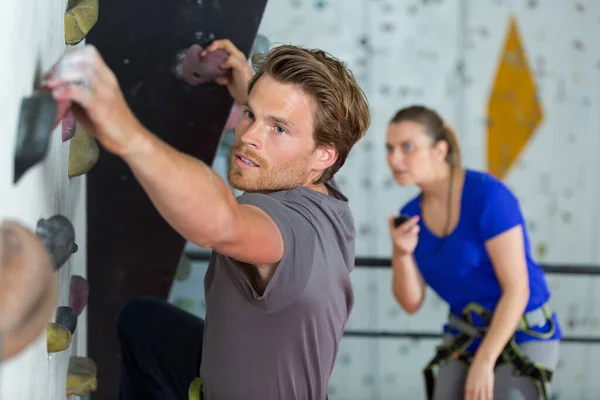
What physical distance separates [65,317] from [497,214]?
1157 mm

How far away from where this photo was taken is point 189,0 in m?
1.78

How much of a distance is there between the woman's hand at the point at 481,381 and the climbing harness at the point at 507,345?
0.08m

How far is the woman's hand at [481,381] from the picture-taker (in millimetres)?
2047

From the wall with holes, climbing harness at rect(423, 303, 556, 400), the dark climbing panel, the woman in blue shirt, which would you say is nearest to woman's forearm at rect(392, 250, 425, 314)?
the woman in blue shirt

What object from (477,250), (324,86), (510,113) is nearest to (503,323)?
(477,250)

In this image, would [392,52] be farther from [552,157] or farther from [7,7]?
[7,7]

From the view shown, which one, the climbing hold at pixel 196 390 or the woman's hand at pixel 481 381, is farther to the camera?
the woman's hand at pixel 481 381

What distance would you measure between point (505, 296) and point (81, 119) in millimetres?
1408

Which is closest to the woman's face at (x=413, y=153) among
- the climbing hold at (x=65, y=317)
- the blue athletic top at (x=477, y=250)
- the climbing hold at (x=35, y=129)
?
the blue athletic top at (x=477, y=250)

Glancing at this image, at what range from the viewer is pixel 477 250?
216cm

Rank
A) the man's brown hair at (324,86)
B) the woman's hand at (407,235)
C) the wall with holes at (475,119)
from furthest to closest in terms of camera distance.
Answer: the wall with holes at (475,119)
the woman's hand at (407,235)
the man's brown hair at (324,86)

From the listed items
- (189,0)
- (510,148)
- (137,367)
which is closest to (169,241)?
(137,367)

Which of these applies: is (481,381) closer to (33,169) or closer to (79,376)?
(79,376)

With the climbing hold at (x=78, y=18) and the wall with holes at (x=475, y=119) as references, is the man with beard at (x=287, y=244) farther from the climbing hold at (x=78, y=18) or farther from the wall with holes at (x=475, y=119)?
the wall with holes at (x=475, y=119)
